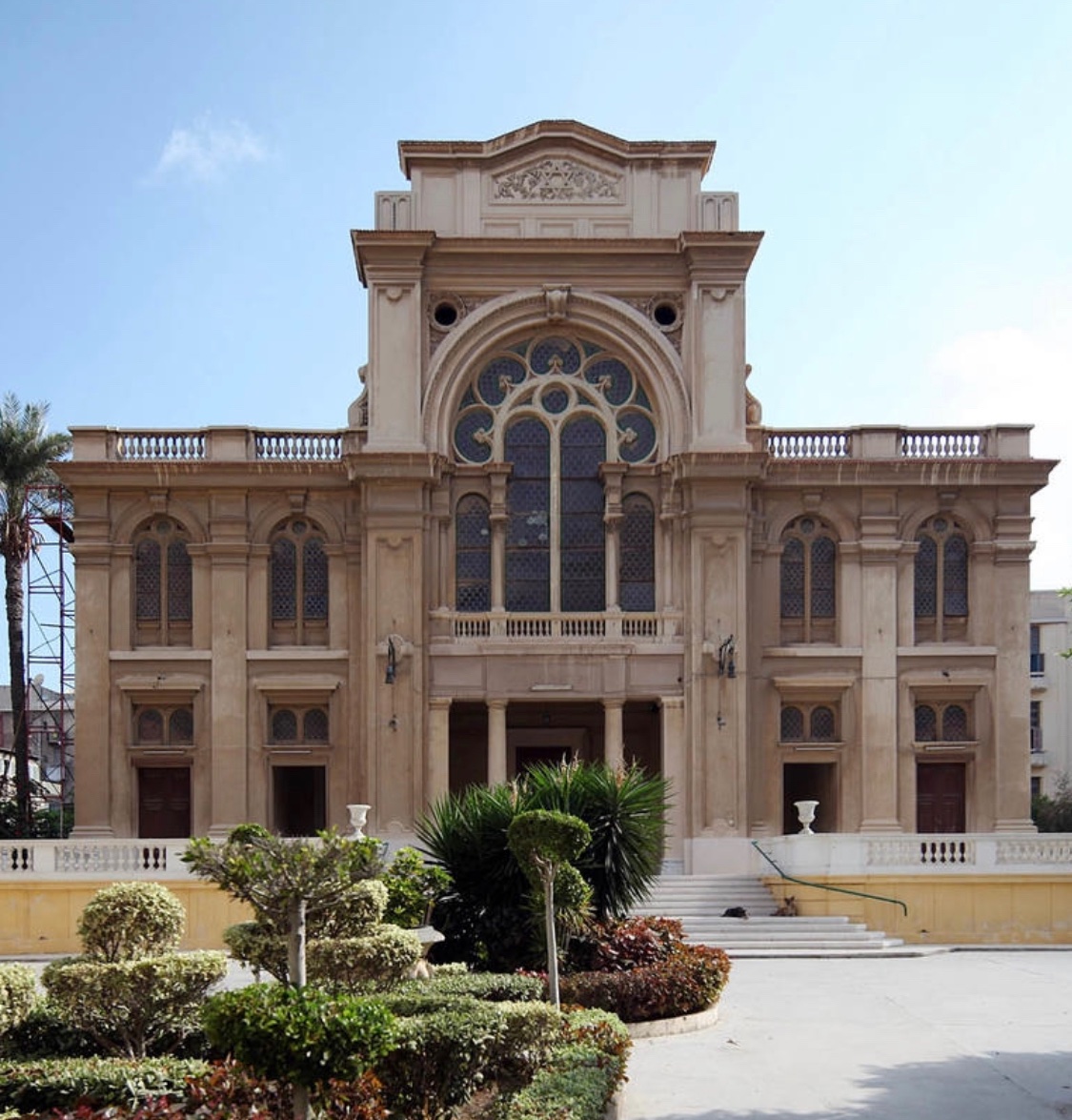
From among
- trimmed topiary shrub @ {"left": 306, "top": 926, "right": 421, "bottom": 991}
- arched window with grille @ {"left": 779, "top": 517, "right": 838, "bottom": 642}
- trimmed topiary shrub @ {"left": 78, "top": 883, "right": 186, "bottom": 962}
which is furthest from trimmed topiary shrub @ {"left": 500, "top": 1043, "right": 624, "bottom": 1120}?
arched window with grille @ {"left": 779, "top": 517, "right": 838, "bottom": 642}

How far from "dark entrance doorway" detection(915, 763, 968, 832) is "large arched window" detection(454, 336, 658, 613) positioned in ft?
24.0

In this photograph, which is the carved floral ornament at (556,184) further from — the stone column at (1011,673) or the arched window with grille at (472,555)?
the stone column at (1011,673)

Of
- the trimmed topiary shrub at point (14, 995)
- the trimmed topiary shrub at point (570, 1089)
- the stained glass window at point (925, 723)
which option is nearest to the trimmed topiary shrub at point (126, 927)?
the trimmed topiary shrub at point (14, 995)

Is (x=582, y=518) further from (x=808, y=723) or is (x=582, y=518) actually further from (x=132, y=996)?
(x=132, y=996)

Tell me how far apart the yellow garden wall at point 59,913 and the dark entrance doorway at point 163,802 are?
20.7 feet

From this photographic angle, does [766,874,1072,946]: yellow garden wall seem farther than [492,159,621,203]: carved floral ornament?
No

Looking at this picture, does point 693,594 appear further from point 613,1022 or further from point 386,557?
point 613,1022

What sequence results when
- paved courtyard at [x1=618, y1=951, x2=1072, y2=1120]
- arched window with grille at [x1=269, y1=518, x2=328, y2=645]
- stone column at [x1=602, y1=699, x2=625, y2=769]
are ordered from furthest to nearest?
arched window with grille at [x1=269, y1=518, x2=328, y2=645] → stone column at [x1=602, y1=699, x2=625, y2=769] → paved courtyard at [x1=618, y1=951, x2=1072, y2=1120]

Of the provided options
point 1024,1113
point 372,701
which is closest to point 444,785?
point 372,701

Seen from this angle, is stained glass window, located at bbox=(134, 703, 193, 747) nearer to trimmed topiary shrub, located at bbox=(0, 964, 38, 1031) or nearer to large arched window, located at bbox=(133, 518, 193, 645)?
large arched window, located at bbox=(133, 518, 193, 645)

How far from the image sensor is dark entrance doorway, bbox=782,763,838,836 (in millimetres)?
34250

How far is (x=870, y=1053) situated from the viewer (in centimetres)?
1546

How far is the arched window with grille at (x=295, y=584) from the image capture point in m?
33.9

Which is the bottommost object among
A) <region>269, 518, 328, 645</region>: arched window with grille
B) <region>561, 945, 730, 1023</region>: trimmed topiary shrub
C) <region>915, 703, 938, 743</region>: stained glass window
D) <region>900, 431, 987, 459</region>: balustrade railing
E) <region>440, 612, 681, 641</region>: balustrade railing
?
<region>561, 945, 730, 1023</region>: trimmed topiary shrub
